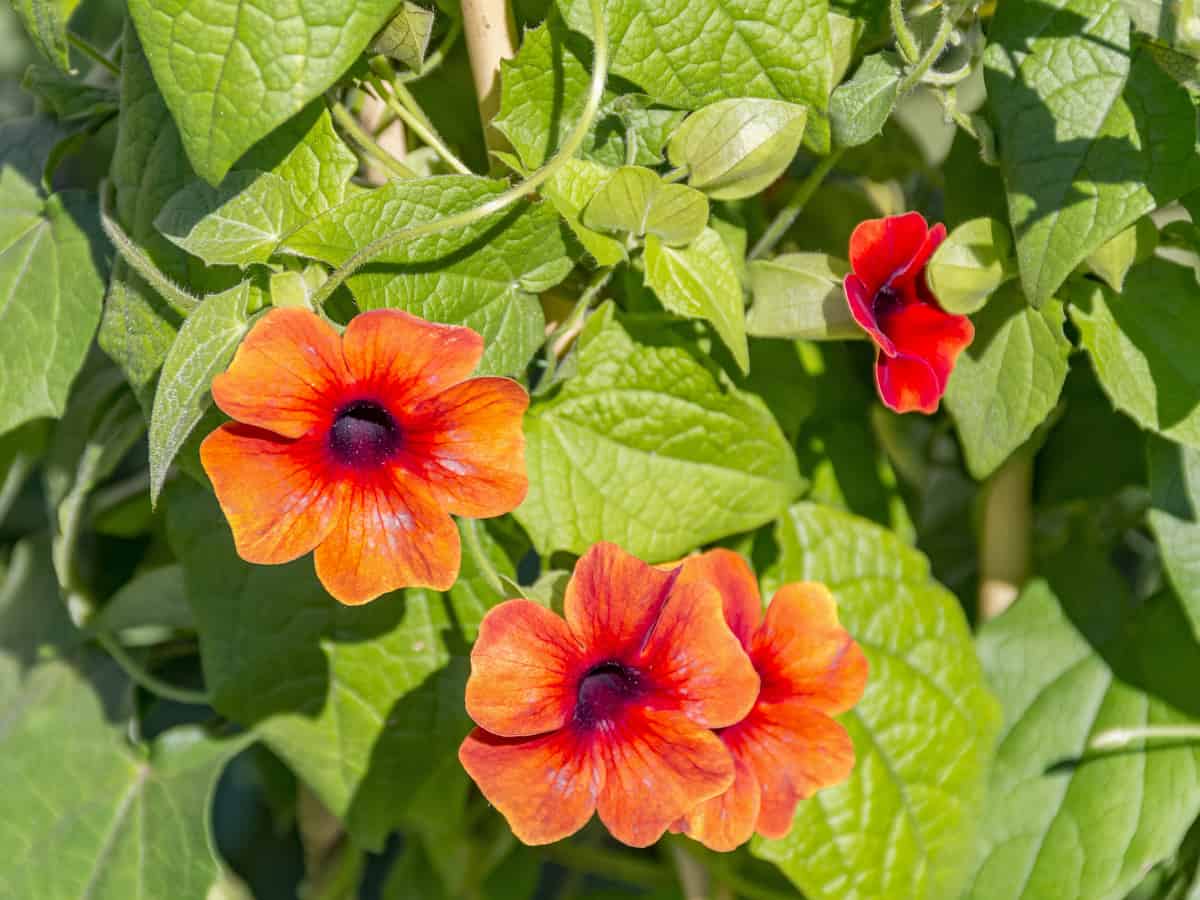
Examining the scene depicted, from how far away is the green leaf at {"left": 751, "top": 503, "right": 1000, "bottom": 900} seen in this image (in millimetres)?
732

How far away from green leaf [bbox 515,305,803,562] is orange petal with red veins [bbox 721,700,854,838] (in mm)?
108

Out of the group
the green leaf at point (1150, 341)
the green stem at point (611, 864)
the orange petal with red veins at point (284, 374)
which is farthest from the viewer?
the green stem at point (611, 864)

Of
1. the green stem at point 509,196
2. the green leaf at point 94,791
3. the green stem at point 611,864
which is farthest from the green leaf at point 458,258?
the green stem at point 611,864

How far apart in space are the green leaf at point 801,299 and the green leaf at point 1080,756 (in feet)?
1.05

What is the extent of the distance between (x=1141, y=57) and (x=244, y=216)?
1.36 ft

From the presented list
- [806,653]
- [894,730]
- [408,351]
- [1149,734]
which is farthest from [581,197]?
[1149,734]

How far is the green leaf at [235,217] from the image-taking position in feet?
1.74

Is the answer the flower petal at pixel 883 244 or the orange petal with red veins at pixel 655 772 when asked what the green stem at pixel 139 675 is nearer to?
the orange petal with red veins at pixel 655 772

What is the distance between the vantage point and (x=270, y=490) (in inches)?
19.4

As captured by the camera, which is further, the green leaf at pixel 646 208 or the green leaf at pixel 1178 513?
the green leaf at pixel 1178 513

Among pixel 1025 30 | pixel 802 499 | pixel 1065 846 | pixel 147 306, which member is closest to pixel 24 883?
pixel 147 306

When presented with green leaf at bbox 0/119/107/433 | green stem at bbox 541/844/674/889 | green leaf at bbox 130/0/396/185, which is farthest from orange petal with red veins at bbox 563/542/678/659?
green stem at bbox 541/844/674/889

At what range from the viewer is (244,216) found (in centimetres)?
54

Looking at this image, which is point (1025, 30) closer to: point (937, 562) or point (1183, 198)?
point (1183, 198)
